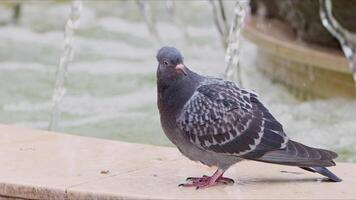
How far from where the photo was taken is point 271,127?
4.16m

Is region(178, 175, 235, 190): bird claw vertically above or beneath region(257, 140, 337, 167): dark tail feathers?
beneath

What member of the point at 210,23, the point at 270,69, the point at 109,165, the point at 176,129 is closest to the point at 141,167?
the point at 109,165

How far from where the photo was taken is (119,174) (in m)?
4.33

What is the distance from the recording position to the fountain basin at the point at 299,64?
24.0 feet

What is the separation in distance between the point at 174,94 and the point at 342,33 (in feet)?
10.8

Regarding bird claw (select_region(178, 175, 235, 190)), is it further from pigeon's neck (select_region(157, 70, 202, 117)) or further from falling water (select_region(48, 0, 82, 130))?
falling water (select_region(48, 0, 82, 130))

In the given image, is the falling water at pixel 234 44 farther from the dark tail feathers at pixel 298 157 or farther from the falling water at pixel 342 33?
the dark tail feathers at pixel 298 157

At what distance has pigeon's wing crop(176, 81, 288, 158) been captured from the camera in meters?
4.11

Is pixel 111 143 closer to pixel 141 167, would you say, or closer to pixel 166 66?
pixel 141 167

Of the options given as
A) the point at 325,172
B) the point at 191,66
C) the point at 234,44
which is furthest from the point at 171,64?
the point at 191,66

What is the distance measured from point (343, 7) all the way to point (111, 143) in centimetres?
277

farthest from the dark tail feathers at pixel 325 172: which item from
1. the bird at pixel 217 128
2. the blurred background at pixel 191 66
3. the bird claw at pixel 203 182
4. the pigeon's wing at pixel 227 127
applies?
the blurred background at pixel 191 66

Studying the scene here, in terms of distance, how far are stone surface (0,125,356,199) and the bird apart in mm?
116

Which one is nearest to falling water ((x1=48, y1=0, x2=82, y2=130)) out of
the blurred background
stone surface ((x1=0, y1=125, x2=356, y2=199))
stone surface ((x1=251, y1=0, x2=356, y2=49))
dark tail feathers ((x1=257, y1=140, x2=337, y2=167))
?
the blurred background
